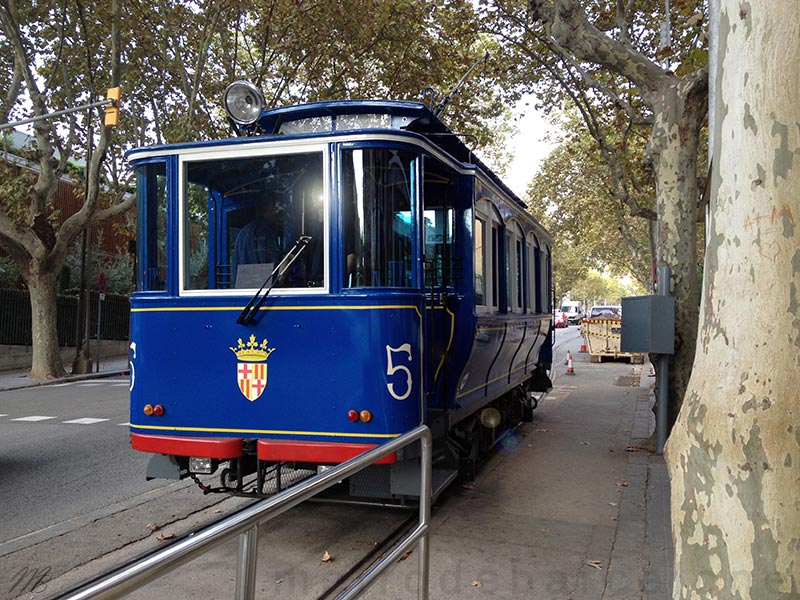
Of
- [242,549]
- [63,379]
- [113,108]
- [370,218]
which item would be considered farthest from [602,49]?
[63,379]

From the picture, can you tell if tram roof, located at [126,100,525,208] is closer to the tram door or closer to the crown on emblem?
the tram door

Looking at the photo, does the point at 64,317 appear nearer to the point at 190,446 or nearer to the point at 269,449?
the point at 190,446

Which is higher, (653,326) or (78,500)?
(653,326)

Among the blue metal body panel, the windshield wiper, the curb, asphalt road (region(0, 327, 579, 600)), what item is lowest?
asphalt road (region(0, 327, 579, 600))

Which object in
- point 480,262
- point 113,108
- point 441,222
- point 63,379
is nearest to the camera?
point 441,222

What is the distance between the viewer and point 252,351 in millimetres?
5148

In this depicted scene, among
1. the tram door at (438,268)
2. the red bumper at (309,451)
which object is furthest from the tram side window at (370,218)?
the red bumper at (309,451)

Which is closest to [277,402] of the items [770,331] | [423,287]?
[423,287]

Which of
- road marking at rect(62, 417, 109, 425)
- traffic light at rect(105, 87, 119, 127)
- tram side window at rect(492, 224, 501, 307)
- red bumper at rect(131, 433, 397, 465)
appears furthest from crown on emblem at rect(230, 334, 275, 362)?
→ traffic light at rect(105, 87, 119, 127)

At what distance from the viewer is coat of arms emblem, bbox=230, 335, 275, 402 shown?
202 inches

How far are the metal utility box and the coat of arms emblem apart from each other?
460 cm

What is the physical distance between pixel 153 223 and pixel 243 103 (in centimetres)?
125

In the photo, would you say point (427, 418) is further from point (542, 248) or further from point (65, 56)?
point (65, 56)

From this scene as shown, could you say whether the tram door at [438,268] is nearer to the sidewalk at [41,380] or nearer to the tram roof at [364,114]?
the tram roof at [364,114]
